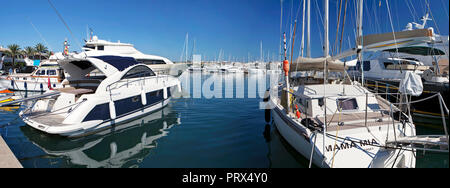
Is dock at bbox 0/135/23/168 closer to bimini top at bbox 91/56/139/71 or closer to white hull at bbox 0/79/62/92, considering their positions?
bimini top at bbox 91/56/139/71

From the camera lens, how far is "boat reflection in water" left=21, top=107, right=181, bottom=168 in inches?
242

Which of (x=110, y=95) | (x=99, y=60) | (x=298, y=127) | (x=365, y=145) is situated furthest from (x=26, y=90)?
(x=365, y=145)

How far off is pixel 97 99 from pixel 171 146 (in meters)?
3.75

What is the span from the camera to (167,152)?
6777 millimetres

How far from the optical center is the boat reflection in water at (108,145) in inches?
242

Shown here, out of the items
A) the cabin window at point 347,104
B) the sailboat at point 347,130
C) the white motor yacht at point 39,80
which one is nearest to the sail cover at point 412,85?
the sailboat at point 347,130

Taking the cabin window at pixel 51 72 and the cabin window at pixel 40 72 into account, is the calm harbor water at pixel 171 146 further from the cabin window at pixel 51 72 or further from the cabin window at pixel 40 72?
the cabin window at pixel 40 72

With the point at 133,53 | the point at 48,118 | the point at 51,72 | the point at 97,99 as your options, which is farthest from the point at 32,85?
the point at 97,99

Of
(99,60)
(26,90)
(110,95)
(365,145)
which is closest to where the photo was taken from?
(365,145)

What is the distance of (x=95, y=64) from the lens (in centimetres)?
947

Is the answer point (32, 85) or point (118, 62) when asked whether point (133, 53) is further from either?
Result: point (118, 62)
